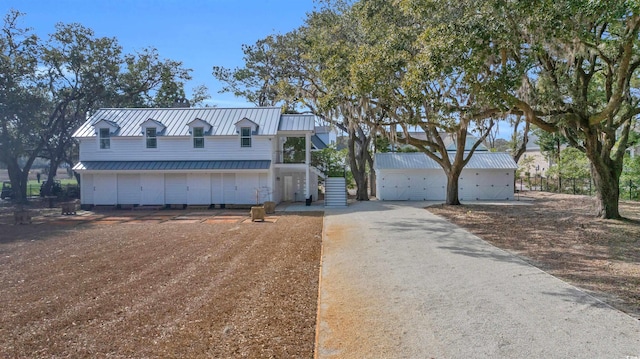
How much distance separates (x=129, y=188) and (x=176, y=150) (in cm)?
359

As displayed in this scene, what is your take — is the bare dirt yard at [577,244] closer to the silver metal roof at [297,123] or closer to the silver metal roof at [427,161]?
the silver metal roof at [427,161]

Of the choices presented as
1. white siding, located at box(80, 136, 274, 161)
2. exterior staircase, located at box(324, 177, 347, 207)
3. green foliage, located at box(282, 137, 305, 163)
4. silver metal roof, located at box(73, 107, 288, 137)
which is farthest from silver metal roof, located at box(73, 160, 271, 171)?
green foliage, located at box(282, 137, 305, 163)

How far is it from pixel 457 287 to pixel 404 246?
4.00m

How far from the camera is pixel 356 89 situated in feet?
45.8

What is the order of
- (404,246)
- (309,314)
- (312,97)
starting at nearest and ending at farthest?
(309,314) < (404,246) < (312,97)

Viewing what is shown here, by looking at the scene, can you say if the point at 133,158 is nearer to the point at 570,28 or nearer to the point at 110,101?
the point at 110,101

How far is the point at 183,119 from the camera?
24781 millimetres

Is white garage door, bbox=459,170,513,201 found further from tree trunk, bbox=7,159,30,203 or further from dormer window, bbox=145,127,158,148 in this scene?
tree trunk, bbox=7,159,30,203

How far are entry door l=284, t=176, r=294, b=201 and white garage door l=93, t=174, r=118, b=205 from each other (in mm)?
10666

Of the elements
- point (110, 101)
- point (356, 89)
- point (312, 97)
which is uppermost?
point (110, 101)

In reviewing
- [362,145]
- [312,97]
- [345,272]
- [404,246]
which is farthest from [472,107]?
[362,145]

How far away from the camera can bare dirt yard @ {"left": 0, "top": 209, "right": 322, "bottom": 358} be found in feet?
15.1

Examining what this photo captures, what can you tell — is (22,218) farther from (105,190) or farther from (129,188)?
(129,188)

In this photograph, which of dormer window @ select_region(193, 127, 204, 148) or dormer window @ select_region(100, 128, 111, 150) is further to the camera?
dormer window @ select_region(100, 128, 111, 150)
